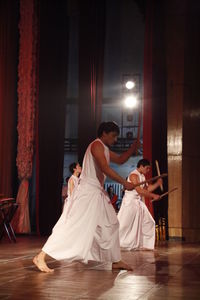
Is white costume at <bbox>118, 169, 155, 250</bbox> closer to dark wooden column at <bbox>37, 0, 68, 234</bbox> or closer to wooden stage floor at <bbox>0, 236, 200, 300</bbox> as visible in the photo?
wooden stage floor at <bbox>0, 236, 200, 300</bbox>

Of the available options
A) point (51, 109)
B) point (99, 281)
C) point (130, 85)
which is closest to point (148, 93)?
point (130, 85)

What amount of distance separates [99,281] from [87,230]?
→ 628 millimetres

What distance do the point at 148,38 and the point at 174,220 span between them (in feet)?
11.1

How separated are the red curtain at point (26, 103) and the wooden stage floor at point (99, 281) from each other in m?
4.81

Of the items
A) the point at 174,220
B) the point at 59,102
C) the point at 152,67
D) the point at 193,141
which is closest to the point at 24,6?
the point at 59,102

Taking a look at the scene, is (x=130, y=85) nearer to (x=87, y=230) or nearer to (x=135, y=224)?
(x=135, y=224)

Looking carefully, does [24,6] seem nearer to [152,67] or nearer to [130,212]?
[152,67]

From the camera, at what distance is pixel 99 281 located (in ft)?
11.9

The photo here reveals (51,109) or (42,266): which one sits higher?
(51,109)

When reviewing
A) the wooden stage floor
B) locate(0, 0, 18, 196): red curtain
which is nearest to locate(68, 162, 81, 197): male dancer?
the wooden stage floor

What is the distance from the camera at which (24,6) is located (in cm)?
1023

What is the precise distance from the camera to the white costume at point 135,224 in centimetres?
691

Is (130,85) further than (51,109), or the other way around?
(130,85)

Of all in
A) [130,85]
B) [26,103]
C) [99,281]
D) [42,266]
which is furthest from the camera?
[130,85]
